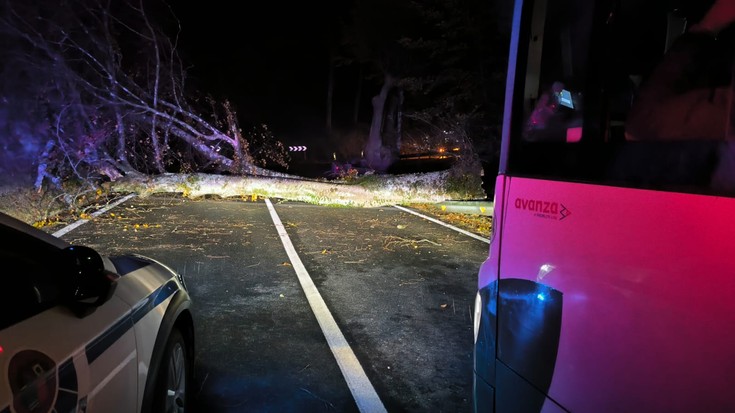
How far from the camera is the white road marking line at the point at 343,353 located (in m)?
3.16

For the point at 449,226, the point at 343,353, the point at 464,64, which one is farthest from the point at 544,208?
the point at 464,64

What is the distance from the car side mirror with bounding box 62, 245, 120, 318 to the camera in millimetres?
1784

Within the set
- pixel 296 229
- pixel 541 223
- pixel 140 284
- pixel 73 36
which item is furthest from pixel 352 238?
pixel 73 36

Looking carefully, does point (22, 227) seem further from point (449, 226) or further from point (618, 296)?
point (449, 226)

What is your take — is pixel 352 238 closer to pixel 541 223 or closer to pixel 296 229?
pixel 296 229

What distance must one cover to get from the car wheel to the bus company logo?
6.12ft

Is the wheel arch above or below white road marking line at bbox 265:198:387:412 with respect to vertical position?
above

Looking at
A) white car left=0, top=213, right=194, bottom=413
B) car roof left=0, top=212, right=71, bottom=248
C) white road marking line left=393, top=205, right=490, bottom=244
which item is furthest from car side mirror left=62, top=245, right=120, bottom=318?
white road marking line left=393, top=205, right=490, bottom=244

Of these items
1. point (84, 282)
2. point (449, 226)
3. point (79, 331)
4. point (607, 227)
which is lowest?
point (449, 226)

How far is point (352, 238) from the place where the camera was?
852 centimetres

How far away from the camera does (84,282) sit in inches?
73.0

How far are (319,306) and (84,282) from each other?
3219 millimetres

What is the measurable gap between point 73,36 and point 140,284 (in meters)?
13.4

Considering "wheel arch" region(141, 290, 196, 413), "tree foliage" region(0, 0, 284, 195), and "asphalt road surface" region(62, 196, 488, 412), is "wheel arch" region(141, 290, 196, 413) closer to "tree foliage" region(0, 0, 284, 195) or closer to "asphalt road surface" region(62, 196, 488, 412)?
"asphalt road surface" region(62, 196, 488, 412)
